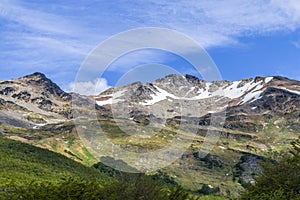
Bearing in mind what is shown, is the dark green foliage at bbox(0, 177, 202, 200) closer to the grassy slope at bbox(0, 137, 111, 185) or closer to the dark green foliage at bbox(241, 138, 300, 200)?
the dark green foliage at bbox(241, 138, 300, 200)

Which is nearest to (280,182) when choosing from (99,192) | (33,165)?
(99,192)

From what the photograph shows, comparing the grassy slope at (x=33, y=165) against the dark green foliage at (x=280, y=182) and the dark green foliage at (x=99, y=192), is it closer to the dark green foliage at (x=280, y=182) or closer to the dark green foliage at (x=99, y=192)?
the dark green foliage at (x=99, y=192)

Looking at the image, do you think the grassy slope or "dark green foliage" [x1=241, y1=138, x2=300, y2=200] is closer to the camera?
"dark green foliage" [x1=241, y1=138, x2=300, y2=200]

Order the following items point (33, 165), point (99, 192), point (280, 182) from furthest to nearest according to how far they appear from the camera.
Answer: point (33, 165) < point (280, 182) < point (99, 192)

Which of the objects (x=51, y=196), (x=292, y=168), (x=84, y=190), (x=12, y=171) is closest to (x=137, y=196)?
(x=84, y=190)

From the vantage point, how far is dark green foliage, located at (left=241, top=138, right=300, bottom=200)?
48.2 metres

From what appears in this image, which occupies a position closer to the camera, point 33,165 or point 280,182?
point 280,182

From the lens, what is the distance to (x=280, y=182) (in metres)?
51.7

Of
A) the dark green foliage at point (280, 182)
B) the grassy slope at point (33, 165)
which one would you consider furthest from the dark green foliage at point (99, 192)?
the grassy slope at point (33, 165)

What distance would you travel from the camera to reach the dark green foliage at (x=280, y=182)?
4822 cm

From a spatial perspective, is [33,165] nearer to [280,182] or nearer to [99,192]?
[99,192]

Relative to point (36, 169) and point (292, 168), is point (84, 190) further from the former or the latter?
point (36, 169)

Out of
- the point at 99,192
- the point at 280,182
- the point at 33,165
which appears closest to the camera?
the point at 99,192

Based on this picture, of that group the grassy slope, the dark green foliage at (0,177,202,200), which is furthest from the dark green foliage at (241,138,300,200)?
the grassy slope
